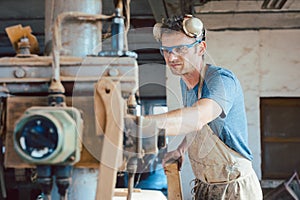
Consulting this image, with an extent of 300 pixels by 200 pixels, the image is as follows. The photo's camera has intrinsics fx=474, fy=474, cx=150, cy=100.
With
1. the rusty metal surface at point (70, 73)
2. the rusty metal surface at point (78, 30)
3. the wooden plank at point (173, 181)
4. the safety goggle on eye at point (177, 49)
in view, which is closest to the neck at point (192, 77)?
the safety goggle on eye at point (177, 49)

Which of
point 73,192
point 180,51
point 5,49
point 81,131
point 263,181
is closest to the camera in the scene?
point 81,131

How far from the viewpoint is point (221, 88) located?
145 centimetres

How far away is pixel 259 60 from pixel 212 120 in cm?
305

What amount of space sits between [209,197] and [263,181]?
2606 millimetres

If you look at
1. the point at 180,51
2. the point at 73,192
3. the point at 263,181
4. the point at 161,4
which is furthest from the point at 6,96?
the point at 263,181

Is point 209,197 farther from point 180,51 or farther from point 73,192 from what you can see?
point 73,192

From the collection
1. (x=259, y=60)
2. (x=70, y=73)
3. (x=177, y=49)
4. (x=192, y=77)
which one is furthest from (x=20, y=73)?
(x=259, y=60)

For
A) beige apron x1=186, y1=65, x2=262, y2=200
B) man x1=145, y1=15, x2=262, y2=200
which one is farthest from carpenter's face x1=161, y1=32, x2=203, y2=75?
beige apron x1=186, y1=65, x2=262, y2=200

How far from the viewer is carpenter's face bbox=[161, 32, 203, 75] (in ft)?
4.82

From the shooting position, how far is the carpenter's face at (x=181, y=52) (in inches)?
57.8

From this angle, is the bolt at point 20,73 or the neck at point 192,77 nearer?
the bolt at point 20,73

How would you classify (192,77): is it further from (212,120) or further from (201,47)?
(212,120)

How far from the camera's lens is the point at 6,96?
833 mm

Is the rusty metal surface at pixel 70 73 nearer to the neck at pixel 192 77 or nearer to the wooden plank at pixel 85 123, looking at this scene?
the wooden plank at pixel 85 123
